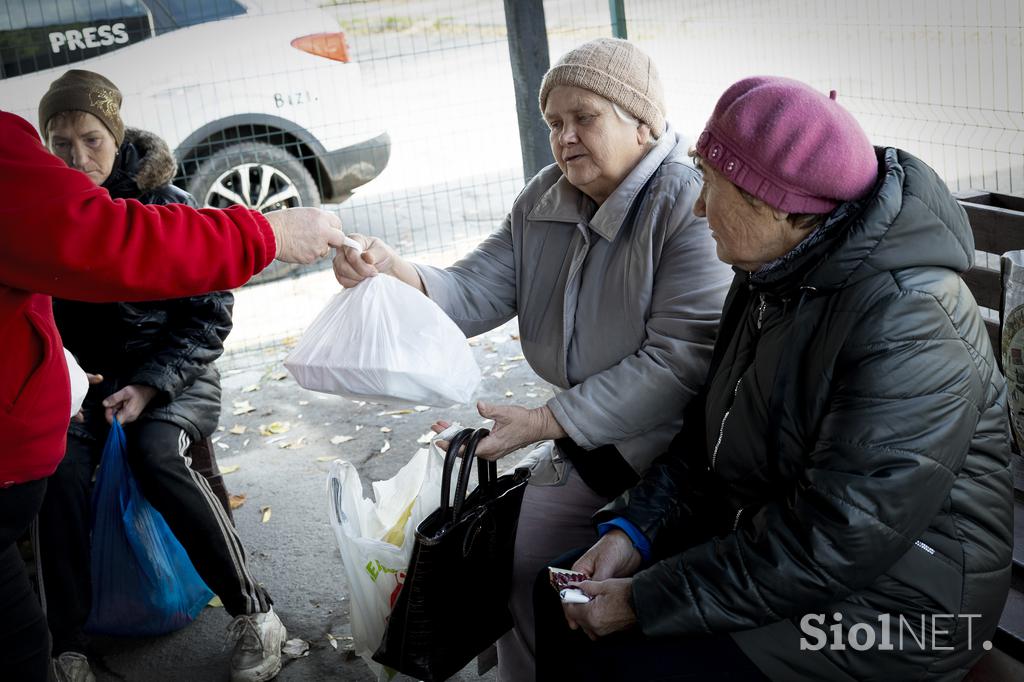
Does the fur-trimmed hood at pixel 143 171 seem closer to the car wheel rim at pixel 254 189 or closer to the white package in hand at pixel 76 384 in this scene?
the white package in hand at pixel 76 384

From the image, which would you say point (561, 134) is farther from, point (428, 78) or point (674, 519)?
point (428, 78)

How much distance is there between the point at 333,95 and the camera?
7027 mm

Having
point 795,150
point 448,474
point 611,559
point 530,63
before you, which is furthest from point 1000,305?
point 530,63

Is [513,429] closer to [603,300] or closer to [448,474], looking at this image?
[448,474]

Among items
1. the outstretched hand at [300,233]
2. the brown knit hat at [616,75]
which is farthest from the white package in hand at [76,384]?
the brown knit hat at [616,75]

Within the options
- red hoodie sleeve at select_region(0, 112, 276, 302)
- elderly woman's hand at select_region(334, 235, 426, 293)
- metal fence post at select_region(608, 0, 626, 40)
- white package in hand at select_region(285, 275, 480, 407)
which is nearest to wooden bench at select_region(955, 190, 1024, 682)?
white package in hand at select_region(285, 275, 480, 407)

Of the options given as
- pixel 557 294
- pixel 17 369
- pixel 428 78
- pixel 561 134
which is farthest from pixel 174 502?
pixel 428 78

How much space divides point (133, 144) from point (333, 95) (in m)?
3.63

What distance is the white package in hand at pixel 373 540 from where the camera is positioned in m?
2.78

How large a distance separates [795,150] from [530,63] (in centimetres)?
367

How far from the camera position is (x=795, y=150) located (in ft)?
6.36

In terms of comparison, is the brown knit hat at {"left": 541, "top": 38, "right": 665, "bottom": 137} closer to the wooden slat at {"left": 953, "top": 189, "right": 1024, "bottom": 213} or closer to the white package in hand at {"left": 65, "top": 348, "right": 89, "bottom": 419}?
the wooden slat at {"left": 953, "top": 189, "right": 1024, "bottom": 213}

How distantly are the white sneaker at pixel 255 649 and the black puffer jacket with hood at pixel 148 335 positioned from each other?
2.26 feet

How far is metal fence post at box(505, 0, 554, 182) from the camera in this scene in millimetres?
5305
